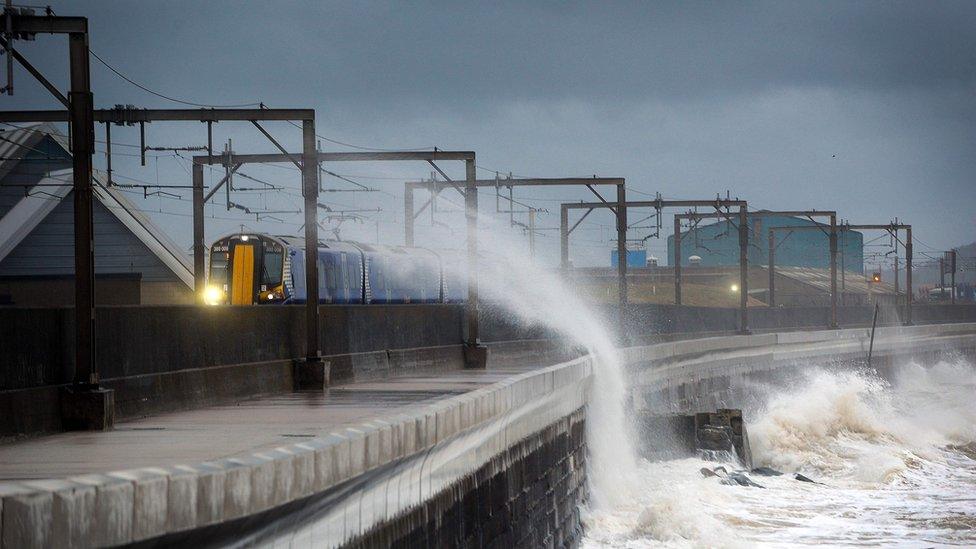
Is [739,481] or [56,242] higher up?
[56,242]

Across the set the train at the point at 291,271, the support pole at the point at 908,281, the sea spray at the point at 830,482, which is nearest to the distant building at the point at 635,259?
the support pole at the point at 908,281

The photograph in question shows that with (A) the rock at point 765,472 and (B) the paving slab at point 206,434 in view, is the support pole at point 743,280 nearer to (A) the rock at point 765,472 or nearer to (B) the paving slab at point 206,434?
(A) the rock at point 765,472

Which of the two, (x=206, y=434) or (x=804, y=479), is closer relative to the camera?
(x=206, y=434)

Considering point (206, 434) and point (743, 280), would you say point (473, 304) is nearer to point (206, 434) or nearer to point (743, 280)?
point (206, 434)

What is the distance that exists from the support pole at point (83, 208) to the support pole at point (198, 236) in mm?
16333

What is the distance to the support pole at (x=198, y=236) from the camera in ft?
95.3

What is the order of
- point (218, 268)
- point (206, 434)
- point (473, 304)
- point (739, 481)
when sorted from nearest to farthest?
point (206, 434) → point (473, 304) → point (739, 481) → point (218, 268)

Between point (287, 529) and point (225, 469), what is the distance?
0.85m

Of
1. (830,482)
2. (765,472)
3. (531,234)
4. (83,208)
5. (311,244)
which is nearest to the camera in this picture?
(83,208)

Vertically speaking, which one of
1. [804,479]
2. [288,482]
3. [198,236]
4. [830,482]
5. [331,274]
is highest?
[198,236]

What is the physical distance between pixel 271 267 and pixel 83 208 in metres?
25.3

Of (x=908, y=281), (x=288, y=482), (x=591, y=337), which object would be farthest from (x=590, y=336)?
(x=908, y=281)

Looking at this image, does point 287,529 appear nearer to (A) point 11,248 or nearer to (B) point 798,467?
(B) point 798,467

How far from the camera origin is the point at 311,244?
19844 millimetres
